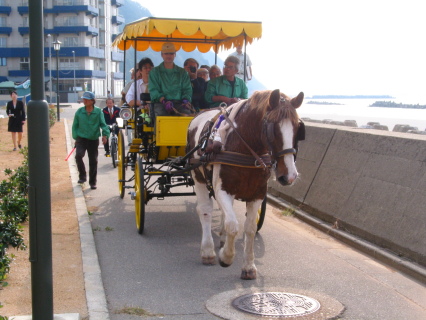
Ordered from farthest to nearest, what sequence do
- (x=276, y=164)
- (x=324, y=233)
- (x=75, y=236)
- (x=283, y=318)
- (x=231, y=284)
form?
1. (x=324, y=233)
2. (x=75, y=236)
3. (x=231, y=284)
4. (x=276, y=164)
5. (x=283, y=318)

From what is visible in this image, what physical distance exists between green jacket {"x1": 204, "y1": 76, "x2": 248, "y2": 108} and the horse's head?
3.06 m

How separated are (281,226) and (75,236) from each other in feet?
10.6

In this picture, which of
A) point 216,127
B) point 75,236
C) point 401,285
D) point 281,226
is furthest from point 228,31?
point 401,285

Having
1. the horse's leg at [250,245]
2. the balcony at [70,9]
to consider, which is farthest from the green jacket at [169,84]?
the balcony at [70,9]

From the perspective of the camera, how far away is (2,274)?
18.6 feet

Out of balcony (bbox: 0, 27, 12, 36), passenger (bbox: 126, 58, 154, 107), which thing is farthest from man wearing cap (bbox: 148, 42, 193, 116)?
balcony (bbox: 0, 27, 12, 36)

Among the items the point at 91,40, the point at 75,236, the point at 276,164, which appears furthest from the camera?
the point at 91,40

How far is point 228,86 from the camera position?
28.5ft

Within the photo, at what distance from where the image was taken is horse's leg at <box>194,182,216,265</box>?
681cm

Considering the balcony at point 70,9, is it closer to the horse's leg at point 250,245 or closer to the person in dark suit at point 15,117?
the person in dark suit at point 15,117

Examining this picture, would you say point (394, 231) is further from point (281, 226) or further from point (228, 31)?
point (228, 31)

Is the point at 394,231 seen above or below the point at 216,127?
below

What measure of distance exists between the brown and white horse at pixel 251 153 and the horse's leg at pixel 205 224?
1.59 feet

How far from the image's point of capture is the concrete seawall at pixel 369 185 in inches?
273
